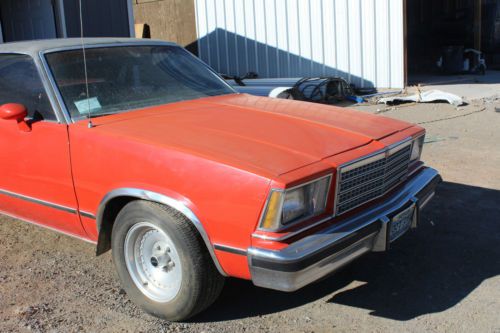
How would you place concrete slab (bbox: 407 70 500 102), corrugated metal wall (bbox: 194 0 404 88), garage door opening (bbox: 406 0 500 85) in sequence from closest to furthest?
concrete slab (bbox: 407 70 500 102)
corrugated metal wall (bbox: 194 0 404 88)
garage door opening (bbox: 406 0 500 85)

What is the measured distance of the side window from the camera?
153 inches

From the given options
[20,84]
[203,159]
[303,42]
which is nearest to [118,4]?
[303,42]

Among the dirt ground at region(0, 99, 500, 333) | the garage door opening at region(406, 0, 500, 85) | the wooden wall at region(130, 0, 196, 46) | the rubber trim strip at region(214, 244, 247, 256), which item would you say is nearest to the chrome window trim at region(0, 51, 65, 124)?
the dirt ground at region(0, 99, 500, 333)

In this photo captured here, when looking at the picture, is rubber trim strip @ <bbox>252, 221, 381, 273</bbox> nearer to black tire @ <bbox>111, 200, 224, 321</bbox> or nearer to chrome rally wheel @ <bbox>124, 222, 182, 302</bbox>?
black tire @ <bbox>111, 200, 224, 321</bbox>

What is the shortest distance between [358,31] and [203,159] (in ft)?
32.8

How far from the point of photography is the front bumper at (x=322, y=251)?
2793 millimetres

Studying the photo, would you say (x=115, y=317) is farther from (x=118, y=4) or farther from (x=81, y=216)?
(x=118, y=4)

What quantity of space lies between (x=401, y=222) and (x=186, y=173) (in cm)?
138

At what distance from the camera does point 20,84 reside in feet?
13.6

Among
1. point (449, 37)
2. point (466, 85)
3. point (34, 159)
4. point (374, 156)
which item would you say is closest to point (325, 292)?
point (374, 156)

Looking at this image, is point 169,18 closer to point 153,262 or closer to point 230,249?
point 153,262

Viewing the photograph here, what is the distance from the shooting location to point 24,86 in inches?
162

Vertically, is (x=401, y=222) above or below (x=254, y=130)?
below

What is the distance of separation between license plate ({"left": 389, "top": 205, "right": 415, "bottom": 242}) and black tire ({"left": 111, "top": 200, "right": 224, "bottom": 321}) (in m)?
1.05
